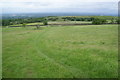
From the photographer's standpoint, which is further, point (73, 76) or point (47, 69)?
point (47, 69)

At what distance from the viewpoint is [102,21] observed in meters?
36.2

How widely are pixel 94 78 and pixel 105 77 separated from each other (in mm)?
505

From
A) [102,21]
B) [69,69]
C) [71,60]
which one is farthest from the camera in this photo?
[102,21]

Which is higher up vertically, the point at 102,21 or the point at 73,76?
the point at 102,21

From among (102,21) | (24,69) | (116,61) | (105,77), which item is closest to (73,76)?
(105,77)

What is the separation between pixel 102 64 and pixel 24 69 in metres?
4.00

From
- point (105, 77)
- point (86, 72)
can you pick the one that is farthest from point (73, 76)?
point (105, 77)

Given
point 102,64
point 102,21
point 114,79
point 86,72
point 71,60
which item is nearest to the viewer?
point 114,79

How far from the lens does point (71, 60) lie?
7.14 metres

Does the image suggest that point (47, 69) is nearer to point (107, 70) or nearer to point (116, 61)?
point (107, 70)

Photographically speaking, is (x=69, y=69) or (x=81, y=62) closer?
(x=69, y=69)

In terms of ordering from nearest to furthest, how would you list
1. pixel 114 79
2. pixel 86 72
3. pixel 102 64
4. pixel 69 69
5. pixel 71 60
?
1. pixel 114 79
2. pixel 86 72
3. pixel 69 69
4. pixel 102 64
5. pixel 71 60

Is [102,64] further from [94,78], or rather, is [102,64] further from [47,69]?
[47,69]

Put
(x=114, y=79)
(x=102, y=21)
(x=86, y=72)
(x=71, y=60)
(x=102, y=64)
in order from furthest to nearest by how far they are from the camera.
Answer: (x=102, y=21), (x=71, y=60), (x=102, y=64), (x=86, y=72), (x=114, y=79)
